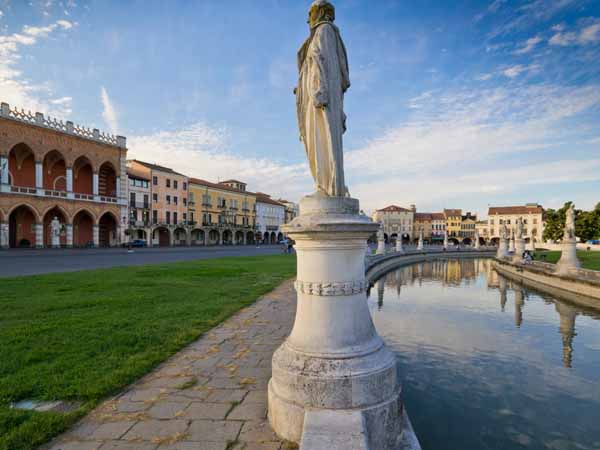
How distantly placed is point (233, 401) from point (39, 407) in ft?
5.48

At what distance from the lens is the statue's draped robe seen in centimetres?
300

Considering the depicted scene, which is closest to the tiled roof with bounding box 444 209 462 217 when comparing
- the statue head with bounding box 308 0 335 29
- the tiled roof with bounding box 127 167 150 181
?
the tiled roof with bounding box 127 167 150 181

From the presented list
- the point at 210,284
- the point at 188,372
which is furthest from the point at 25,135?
the point at 188,372

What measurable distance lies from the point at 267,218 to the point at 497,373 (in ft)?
222

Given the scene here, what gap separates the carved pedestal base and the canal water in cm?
148

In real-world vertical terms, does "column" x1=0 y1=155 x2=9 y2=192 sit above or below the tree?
above

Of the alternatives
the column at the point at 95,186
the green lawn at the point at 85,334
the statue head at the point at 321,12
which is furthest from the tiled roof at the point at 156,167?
the statue head at the point at 321,12

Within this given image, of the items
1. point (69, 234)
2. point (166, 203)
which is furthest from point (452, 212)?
point (69, 234)

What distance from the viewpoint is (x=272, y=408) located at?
9.03 feet

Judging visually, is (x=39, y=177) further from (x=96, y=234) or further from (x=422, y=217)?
(x=422, y=217)

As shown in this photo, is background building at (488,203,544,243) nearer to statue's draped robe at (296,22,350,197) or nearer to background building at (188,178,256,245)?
background building at (188,178,256,245)

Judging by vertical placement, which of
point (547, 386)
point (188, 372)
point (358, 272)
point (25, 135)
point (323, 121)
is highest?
point (25, 135)

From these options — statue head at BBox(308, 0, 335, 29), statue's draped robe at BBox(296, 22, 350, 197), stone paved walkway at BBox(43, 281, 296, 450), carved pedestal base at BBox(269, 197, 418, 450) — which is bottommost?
stone paved walkway at BBox(43, 281, 296, 450)

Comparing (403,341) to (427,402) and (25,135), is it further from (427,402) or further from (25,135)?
(25,135)
